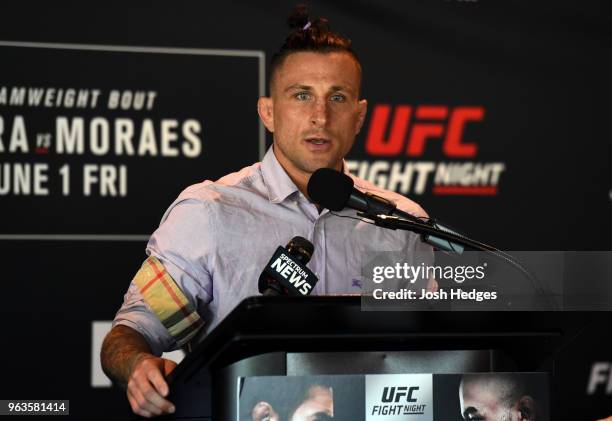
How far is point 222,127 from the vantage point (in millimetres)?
3520

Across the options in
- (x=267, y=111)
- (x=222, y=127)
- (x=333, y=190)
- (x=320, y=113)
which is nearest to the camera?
(x=333, y=190)

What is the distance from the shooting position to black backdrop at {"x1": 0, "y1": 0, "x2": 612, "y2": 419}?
3344 millimetres

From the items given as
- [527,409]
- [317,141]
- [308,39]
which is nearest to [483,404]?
[527,409]

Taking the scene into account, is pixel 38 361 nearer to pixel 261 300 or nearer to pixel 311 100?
pixel 311 100

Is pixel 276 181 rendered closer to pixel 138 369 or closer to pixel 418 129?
pixel 138 369

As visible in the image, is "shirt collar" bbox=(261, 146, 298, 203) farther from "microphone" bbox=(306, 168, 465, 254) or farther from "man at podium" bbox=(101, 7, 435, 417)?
"microphone" bbox=(306, 168, 465, 254)

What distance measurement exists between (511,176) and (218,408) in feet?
8.17

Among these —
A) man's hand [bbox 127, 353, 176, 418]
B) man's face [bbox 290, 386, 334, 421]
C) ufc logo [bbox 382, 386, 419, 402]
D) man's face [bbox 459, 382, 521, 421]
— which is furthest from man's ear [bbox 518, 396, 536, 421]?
man's hand [bbox 127, 353, 176, 418]

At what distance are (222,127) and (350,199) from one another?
1920mm

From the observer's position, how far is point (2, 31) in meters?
3.35

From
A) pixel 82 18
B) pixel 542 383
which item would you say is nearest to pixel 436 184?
pixel 82 18

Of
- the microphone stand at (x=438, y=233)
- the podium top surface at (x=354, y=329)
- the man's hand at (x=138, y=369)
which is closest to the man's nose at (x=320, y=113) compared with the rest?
the man's hand at (x=138, y=369)

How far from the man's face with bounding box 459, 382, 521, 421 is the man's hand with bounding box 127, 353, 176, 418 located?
→ 45 centimetres

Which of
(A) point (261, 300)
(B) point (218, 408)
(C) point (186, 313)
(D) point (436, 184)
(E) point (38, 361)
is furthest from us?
(D) point (436, 184)
